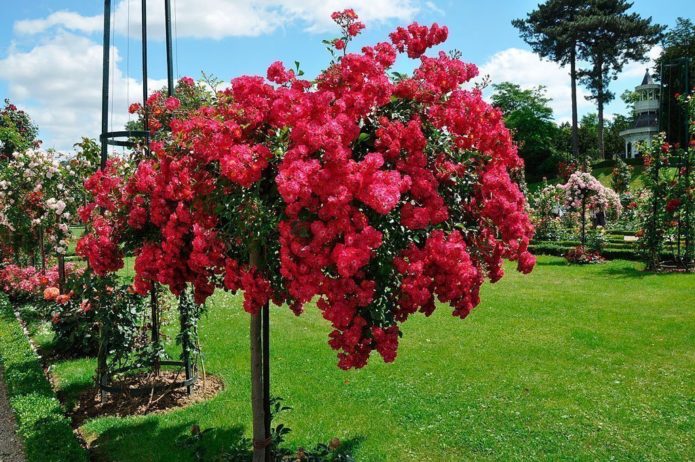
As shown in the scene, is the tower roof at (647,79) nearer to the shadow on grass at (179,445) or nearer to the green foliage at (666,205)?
the green foliage at (666,205)

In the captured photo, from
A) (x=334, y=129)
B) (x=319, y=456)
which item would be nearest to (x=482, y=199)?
(x=334, y=129)

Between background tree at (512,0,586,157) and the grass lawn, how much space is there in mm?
27462

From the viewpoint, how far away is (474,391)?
5363 millimetres

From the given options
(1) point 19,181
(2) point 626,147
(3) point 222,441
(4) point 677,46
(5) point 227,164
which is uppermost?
(4) point 677,46

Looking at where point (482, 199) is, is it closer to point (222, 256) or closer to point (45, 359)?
point (222, 256)

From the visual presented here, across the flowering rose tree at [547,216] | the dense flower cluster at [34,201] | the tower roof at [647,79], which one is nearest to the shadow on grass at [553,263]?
the flowering rose tree at [547,216]

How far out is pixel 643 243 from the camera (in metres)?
12.4

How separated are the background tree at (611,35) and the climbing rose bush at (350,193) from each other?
32819mm

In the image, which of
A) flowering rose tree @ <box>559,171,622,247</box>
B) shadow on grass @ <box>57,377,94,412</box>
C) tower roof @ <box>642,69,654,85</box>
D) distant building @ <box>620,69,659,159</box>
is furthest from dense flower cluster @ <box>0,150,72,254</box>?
tower roof @ <box>642,69,654,85</box>

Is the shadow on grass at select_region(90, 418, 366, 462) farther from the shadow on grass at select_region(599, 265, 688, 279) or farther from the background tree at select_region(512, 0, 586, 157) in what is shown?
the background tree at select_region(512, 0, 586, 157)

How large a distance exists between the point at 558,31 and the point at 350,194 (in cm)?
3413

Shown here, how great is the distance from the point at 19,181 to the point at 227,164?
902 cm

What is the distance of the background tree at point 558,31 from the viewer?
3231 centimetres

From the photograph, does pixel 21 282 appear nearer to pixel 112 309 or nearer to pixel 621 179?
pixel 112 309
